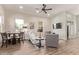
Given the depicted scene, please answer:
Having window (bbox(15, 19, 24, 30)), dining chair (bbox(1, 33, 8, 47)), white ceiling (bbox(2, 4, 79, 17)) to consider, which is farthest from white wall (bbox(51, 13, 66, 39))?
dining chair (bbox(1, 33, 8, 47))

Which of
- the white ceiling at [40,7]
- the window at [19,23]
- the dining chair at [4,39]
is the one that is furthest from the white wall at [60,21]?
the dining chair at [4,39]

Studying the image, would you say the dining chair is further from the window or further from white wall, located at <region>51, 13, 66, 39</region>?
white wall, located at <region>51, 13, 66, 39</region>

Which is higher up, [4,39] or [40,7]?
[40,7]

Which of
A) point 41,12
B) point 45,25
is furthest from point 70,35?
point 41,12

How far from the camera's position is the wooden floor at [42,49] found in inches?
123

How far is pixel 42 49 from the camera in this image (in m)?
3.34

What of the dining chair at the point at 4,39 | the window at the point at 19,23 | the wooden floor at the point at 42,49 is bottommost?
the wooden floor at the point at 42,49

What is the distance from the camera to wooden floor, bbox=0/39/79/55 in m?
3.12

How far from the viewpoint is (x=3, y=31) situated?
3148mm

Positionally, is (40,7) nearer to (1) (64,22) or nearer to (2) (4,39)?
(1) (64,22)

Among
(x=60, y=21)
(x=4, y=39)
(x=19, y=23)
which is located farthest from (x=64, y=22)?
(x=4, y=39)

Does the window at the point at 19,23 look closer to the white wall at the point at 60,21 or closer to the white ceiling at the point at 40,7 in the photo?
the white ceiling at the point at 40,7
